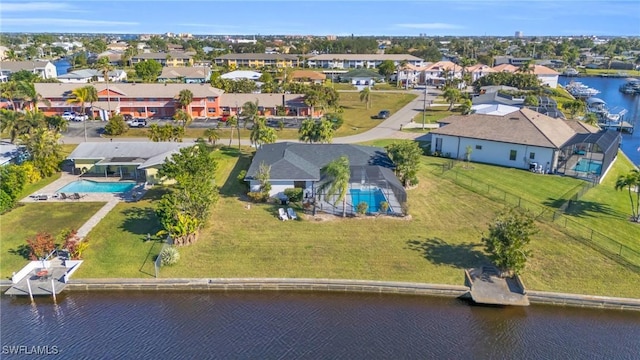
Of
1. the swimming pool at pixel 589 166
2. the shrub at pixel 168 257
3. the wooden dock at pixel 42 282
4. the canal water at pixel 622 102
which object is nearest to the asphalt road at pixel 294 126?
the swimming pool at pixel 589 166

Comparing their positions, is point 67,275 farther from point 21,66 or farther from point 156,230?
point 21,66

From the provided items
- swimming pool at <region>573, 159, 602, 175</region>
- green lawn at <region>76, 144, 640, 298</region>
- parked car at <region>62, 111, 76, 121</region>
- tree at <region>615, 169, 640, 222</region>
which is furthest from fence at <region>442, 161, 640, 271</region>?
parked car at <region>62, 111, 76, 121</region>

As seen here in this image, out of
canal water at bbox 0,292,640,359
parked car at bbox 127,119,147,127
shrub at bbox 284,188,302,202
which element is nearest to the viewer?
canal water at bbox 0,292,640,359

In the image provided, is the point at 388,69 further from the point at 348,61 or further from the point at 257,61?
the point at 257,61

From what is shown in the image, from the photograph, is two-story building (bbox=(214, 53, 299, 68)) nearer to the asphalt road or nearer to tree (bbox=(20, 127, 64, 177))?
the asphalt road

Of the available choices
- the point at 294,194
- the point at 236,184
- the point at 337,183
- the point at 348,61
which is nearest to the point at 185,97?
the point at 236,184

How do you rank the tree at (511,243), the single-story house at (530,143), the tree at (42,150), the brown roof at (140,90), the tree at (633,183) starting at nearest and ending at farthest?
the tree at (511,243)
the tree at (633,183)
the single-story house at (530,143)
the tree at (42,150)
the brown roof at (140,90)

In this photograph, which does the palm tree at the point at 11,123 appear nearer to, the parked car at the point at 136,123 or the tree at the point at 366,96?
the parked car at the point at 136,123
